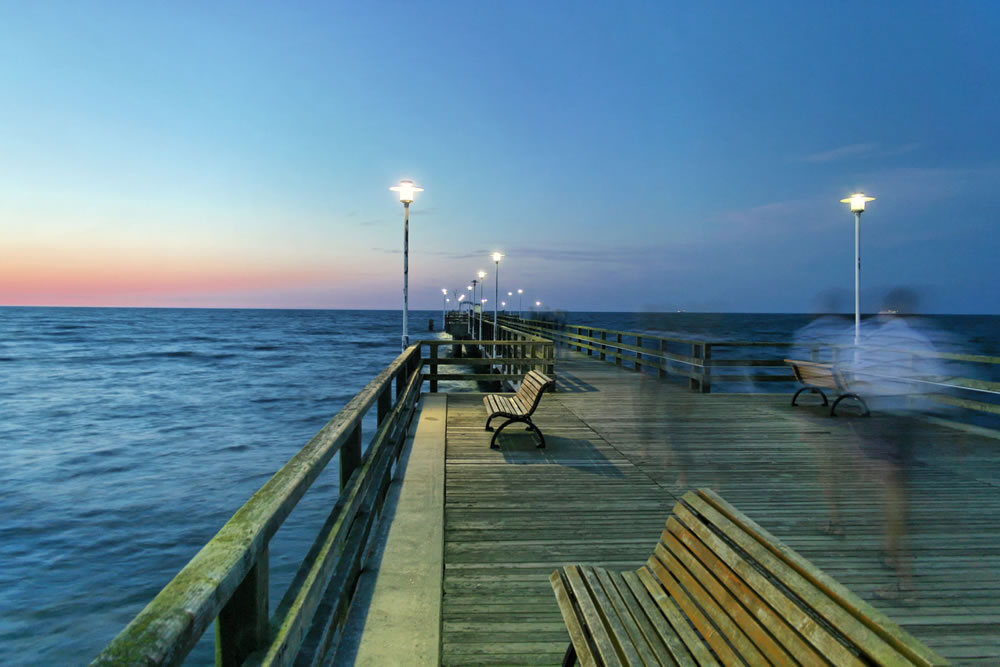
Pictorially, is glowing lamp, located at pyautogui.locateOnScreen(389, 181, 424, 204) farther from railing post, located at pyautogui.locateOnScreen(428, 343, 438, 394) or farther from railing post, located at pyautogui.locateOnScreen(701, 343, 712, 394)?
railing post, located at pyautogui.locateOnScreen(701, 343, 712, 394)

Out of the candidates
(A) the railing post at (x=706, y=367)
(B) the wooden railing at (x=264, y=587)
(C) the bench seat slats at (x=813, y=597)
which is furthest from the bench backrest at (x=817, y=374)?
(C) the bench seat slats at (x=813, y=597)

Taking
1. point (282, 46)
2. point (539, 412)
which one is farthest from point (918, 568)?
point (282, 46)

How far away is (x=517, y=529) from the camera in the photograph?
3.96 metres

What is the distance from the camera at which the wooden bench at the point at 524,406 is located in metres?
6.31

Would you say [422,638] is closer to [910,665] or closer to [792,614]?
[792,614]

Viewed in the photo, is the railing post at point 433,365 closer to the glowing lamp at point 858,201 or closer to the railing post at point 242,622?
the glowing lamp at point 858,201

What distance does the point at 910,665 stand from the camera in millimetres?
1027

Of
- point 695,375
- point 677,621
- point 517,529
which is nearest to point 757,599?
point 677,621

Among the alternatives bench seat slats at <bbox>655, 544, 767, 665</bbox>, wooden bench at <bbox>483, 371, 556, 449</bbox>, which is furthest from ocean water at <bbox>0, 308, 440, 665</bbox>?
bench seat slats at <bbox>655, 544, 767, 665</bbox>

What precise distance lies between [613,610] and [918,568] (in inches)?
99.7

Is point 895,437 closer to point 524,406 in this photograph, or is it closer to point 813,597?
point 524,406

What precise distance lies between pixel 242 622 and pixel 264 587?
10 centimetres

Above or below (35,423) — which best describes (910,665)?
above

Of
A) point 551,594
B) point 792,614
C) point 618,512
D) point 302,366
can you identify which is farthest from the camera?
point 302,366
